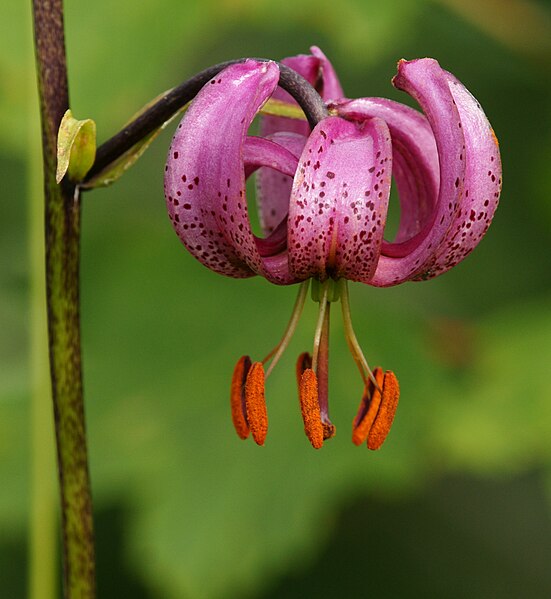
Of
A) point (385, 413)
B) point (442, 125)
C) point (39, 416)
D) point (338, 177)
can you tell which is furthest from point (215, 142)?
point (39, 416)

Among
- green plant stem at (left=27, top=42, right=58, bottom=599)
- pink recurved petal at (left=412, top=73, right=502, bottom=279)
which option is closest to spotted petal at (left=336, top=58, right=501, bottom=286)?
pink recurved petal at (left=412, top=73, right=502, bottom=279)

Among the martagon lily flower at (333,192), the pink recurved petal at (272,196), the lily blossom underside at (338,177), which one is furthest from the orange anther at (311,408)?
the pink recurved petal at (272,196)

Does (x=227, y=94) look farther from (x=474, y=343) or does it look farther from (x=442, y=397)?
(x=474, y=343)

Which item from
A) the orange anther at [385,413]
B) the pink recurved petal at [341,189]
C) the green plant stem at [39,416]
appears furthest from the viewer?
the green plant stem at [39,416]

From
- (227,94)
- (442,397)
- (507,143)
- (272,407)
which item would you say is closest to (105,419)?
(272,407)

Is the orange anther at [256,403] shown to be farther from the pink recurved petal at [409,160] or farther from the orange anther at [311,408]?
the pink recurved petal at [409,160]

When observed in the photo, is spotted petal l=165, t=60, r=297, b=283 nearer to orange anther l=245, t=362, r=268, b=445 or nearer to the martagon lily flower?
the martagon lily flower
